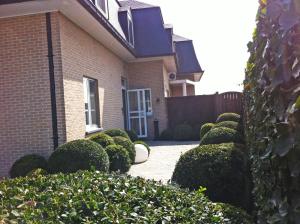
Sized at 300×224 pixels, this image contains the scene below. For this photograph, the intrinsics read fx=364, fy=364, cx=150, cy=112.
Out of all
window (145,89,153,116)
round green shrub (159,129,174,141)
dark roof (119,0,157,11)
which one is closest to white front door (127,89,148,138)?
window (145,89,153,116)

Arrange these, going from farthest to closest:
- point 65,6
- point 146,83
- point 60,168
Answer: point 146,83, point 65,6, point 60,168

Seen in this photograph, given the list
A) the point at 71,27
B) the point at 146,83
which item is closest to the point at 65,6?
the point at 71,27

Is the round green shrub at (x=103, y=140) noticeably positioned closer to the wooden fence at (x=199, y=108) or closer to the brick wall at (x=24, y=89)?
A: the brick wall at (x=24, y=89)

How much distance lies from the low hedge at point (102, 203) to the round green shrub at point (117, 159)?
4.94 m

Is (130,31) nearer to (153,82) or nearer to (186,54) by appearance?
(153,82)

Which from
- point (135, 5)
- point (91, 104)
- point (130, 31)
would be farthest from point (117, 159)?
point (135, 5)

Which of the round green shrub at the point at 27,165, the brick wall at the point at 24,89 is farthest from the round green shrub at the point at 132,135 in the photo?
the round green shrub at the point at 27,165

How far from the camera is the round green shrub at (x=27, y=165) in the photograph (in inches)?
300

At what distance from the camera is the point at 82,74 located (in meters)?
10.1

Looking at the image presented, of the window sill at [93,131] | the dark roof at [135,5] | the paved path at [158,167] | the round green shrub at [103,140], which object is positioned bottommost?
the paved path at [158,167]

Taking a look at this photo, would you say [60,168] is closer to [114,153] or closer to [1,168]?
[114,153]

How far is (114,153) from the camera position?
8.64 meters

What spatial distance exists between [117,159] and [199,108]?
34.0ft

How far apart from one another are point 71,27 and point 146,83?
28.3 feet
